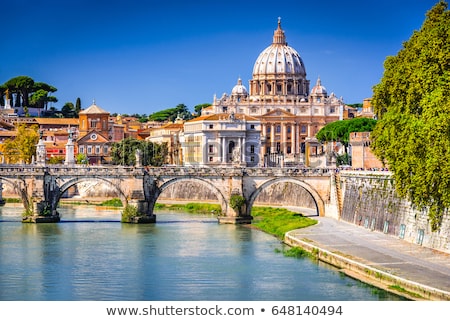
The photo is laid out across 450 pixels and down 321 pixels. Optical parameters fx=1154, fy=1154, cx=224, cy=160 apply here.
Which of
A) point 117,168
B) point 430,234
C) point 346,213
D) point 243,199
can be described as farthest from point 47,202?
point 430,234

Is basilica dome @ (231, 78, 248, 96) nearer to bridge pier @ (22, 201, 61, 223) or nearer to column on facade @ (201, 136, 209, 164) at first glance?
column on facade @ (201, 136, 209, 164)

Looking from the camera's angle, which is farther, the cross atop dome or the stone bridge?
the cross atop dome

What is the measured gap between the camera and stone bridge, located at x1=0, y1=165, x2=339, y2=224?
121 ft

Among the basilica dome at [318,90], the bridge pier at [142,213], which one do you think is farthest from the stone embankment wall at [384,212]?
the basilica dome at [318,90]

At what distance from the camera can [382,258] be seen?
2386cm

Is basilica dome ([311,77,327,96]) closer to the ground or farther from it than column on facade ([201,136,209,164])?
farther from it

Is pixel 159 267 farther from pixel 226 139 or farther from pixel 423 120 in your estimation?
pixel 226 139

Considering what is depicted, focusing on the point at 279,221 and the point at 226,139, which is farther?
the point at 226,139

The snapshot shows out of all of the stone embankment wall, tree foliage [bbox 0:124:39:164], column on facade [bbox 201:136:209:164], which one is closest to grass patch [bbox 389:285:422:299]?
the stone embankment wall

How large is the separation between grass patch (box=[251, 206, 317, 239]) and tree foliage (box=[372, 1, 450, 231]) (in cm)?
597

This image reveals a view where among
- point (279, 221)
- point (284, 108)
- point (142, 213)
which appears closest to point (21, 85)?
point (284, 108)

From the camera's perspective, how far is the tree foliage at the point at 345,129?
6204cm

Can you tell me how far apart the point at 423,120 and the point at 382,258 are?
2.97 meters

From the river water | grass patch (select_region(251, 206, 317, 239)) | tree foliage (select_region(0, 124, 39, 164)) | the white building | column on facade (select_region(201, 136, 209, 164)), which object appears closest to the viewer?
the river water
